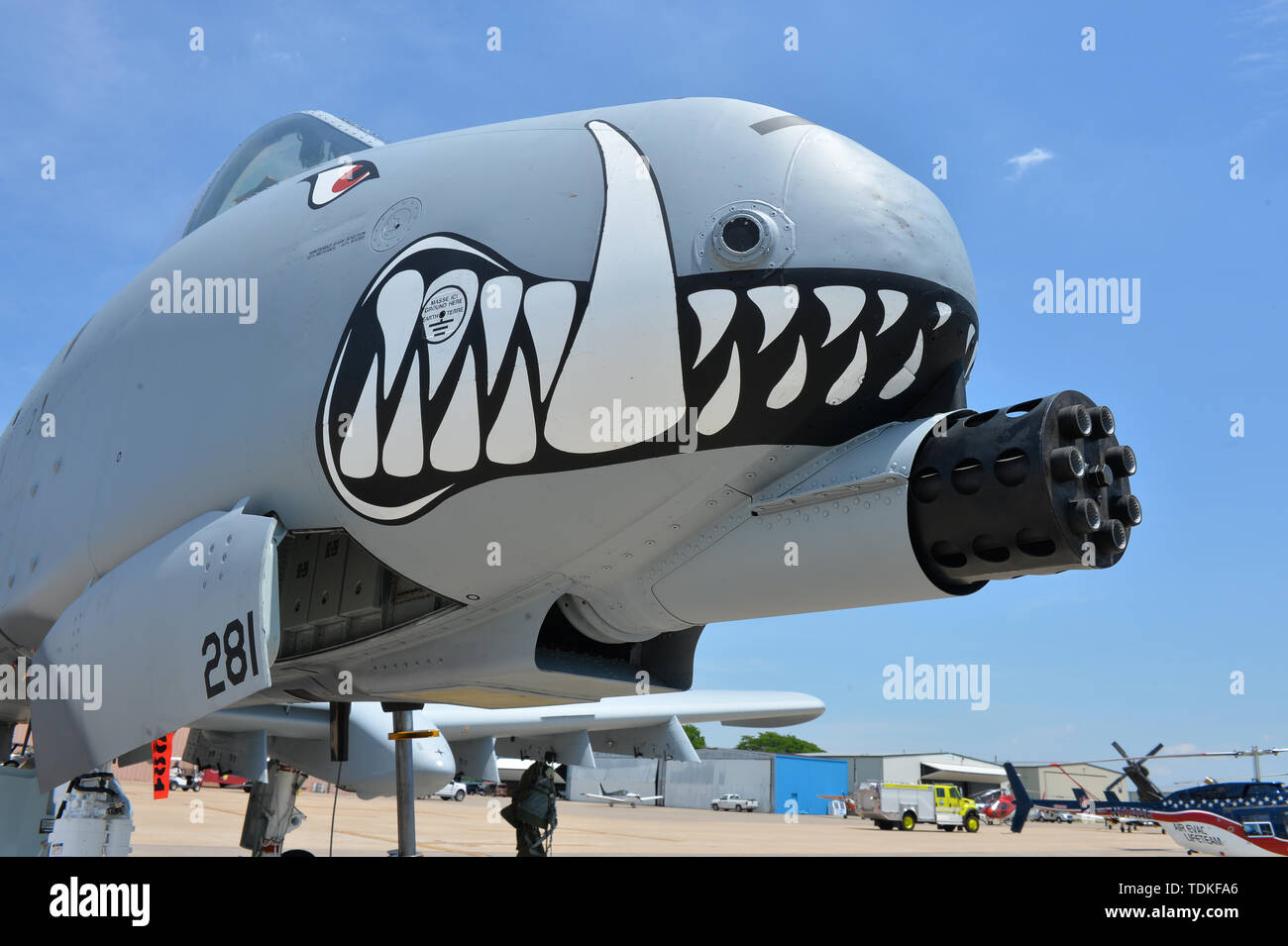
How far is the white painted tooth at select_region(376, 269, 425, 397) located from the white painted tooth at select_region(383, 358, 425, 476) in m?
0.10

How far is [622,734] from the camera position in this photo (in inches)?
443

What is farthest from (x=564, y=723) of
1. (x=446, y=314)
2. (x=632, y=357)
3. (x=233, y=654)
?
(x=632, y=357)

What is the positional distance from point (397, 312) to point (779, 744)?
9261 centimetres

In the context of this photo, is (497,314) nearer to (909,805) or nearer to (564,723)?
(564,723)

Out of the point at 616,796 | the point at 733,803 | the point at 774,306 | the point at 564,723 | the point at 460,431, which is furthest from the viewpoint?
the point at 733,803

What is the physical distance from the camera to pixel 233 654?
3910 mm

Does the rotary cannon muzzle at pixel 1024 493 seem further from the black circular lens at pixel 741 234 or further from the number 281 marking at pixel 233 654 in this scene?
the number 281 marking at pixel 233 654

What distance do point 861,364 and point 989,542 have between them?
785 millimetres

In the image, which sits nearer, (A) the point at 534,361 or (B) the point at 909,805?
(A) the point at 534,361

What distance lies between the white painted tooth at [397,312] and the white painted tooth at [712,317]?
118cm

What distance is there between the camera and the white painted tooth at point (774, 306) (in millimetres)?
3551

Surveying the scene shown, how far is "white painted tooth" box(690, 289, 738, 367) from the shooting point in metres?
3.57

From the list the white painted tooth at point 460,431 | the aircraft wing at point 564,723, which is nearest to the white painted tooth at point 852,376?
the white painted tooth at point 460,431
